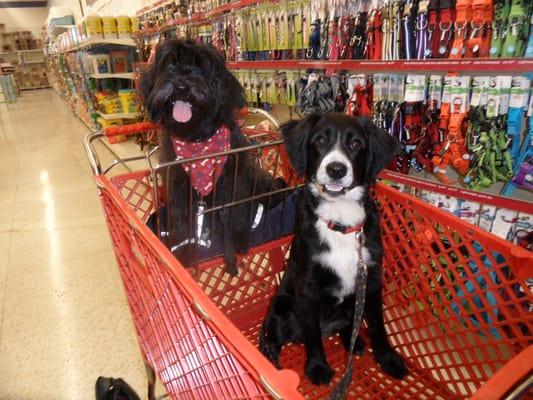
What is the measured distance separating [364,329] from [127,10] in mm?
6493

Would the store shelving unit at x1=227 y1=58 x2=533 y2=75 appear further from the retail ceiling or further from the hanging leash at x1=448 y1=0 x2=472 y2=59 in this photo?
the retail ceiling

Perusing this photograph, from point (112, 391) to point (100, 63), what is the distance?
213 inches

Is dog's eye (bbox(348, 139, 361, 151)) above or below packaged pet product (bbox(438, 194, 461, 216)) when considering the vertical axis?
above

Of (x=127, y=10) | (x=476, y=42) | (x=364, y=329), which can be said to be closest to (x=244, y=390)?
(x=364, y=329)

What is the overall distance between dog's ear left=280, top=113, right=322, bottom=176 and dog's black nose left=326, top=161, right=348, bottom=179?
0.17 m

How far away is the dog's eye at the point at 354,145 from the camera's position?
44.5 inches

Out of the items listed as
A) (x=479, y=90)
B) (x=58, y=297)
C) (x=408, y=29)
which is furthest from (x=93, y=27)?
(x=479, y=90)

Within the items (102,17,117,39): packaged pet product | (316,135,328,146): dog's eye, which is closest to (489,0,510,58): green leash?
(316,135,328,146): dog's eye

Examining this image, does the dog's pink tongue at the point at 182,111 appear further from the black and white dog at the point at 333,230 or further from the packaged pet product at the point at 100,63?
the packaged pet product at the point at 100,63

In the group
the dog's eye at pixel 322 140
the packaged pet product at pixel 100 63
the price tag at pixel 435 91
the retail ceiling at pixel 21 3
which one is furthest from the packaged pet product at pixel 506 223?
the retail ceiling at pixel 21 3

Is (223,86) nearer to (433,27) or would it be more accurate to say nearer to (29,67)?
(433,27)

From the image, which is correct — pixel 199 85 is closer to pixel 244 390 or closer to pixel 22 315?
pixel 244 390

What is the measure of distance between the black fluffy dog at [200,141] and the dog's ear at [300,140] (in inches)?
8.8

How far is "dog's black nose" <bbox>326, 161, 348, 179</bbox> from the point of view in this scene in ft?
3.41
